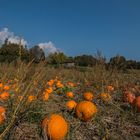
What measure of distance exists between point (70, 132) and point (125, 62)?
15.1ft

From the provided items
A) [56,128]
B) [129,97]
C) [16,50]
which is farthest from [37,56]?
[129,97]

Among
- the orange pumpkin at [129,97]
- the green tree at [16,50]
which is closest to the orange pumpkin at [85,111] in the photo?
the green tree at [16,50]

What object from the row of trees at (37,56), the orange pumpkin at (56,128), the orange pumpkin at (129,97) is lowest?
the orange pumpkin at (56,128)

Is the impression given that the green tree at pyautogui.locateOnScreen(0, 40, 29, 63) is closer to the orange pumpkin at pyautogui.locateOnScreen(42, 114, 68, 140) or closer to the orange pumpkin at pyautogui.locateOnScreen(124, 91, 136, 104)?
the orange pumpkin at pyautogui.locateOnScreen(42, 114, 68, 140)

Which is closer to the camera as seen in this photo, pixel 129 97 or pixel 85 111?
pixel 85 111

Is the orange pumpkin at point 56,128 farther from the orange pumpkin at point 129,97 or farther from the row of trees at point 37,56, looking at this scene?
the orange pumpkin at point 129,97

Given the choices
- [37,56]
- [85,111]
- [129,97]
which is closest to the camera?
[37,56]

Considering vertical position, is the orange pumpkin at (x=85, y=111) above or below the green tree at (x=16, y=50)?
below

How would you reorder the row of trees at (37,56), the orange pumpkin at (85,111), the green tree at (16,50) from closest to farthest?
the green tree at (16,50) → the row of trees at (37,56) → the orange pumpkin at (85,111)

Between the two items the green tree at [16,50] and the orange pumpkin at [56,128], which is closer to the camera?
the green tree at [16,50]

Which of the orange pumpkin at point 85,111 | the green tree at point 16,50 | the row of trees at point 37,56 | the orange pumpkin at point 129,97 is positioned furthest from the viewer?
the orange pumpkin at point 129,97

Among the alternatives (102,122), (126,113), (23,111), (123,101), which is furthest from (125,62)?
(23,111)

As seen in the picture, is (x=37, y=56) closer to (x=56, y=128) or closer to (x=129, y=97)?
(x=56, y=128)

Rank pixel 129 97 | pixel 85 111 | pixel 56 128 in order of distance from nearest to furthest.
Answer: pixel 56 128
pixel 85 111
pixel 129 97
